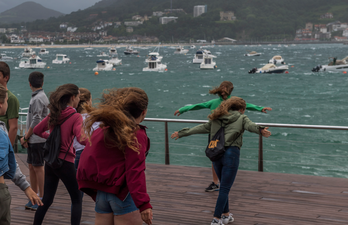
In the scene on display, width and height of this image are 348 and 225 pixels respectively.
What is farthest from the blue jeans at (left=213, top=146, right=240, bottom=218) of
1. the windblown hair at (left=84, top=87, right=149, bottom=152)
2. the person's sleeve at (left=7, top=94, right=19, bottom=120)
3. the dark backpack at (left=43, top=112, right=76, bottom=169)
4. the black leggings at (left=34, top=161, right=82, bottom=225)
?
the person's sleeve at (left=7, top=94, right=19, bottom=120)

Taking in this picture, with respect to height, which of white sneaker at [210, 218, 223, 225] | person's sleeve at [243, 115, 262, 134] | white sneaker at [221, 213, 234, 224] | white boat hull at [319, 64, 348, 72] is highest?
person's sleeve at [243, 115, 262, 134]

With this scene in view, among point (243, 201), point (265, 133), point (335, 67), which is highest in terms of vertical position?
point (265, 133)

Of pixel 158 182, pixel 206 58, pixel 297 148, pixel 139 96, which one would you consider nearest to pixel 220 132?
pixel 139 96

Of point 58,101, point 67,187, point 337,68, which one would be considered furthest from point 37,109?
point 337,68

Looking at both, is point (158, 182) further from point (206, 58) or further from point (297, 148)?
point (206, 58)

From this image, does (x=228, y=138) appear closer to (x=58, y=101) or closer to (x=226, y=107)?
(x=226, y=107)

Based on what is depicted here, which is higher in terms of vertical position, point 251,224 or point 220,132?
point 220,132

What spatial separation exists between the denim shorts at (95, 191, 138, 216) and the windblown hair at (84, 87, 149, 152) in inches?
13.5

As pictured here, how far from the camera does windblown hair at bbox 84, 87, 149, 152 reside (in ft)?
7.48

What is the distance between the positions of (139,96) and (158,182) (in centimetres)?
357

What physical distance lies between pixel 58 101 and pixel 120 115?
1.41 m

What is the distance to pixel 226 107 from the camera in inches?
155

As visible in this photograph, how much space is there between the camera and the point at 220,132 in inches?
155

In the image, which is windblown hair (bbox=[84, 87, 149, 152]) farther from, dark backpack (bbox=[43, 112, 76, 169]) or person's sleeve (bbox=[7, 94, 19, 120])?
person's sleeve (bbox=[7, 94, 19, 120])
